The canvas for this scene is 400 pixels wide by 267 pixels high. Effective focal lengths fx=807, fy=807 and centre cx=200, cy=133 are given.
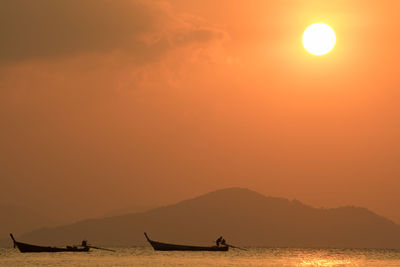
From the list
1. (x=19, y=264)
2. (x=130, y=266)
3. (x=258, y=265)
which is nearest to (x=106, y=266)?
(x=130, y=266)

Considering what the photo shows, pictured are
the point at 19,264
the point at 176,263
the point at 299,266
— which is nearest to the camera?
the point at 19,264

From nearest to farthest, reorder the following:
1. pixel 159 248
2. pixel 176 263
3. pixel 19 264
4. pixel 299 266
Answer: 1. pixel 19 264
2. pixel 176 263
3. pixel 299 266
4. pixel 159 248

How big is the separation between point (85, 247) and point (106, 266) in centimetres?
3248

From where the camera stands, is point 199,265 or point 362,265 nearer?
point 199,265

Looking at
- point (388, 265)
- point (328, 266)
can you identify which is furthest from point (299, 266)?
point (388, 265)

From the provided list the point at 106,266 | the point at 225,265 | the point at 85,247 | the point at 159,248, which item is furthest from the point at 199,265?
the point at 159,248

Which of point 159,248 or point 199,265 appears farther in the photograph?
point 159,248

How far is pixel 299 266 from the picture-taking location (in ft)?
495

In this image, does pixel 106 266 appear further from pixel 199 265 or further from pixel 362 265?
pixel 362 265

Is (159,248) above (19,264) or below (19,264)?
above

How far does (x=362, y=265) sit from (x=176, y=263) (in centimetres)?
4027

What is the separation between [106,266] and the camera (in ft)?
418

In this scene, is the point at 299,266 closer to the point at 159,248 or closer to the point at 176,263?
the point at 176,263

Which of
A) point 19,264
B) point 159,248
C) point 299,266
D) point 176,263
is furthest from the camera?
point 159,248
